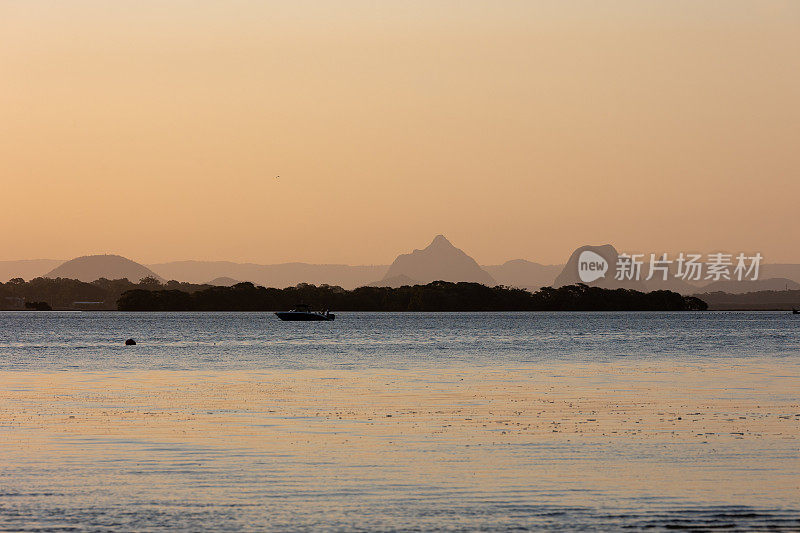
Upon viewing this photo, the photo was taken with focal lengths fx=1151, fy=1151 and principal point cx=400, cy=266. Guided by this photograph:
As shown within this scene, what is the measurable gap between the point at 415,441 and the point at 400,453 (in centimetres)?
273

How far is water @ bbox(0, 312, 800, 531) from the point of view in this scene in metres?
23.3

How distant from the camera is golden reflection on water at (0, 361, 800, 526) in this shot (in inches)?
1043

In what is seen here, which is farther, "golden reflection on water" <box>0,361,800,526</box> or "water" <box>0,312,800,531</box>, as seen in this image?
"golden reflection on water" <box>0,361,800,526</box>

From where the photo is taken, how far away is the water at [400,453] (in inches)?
917

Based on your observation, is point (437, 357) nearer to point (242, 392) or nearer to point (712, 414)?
point (242, 392)

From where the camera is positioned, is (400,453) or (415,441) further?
(415,441)

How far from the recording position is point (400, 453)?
3244 cm

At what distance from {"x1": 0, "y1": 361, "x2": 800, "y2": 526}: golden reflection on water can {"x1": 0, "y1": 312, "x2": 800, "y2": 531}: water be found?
0.11m

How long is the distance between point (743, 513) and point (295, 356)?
3092 inches

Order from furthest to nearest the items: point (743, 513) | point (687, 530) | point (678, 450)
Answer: point (678, 450) → point (743, 513) → point (687, 530)

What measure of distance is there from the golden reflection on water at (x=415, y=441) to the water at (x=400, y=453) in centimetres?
11

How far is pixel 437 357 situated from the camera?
96.5 metres

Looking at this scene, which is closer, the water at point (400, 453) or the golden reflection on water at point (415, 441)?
the water at point (400, 453)

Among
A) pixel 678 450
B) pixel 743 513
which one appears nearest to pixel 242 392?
pixel 678 450
